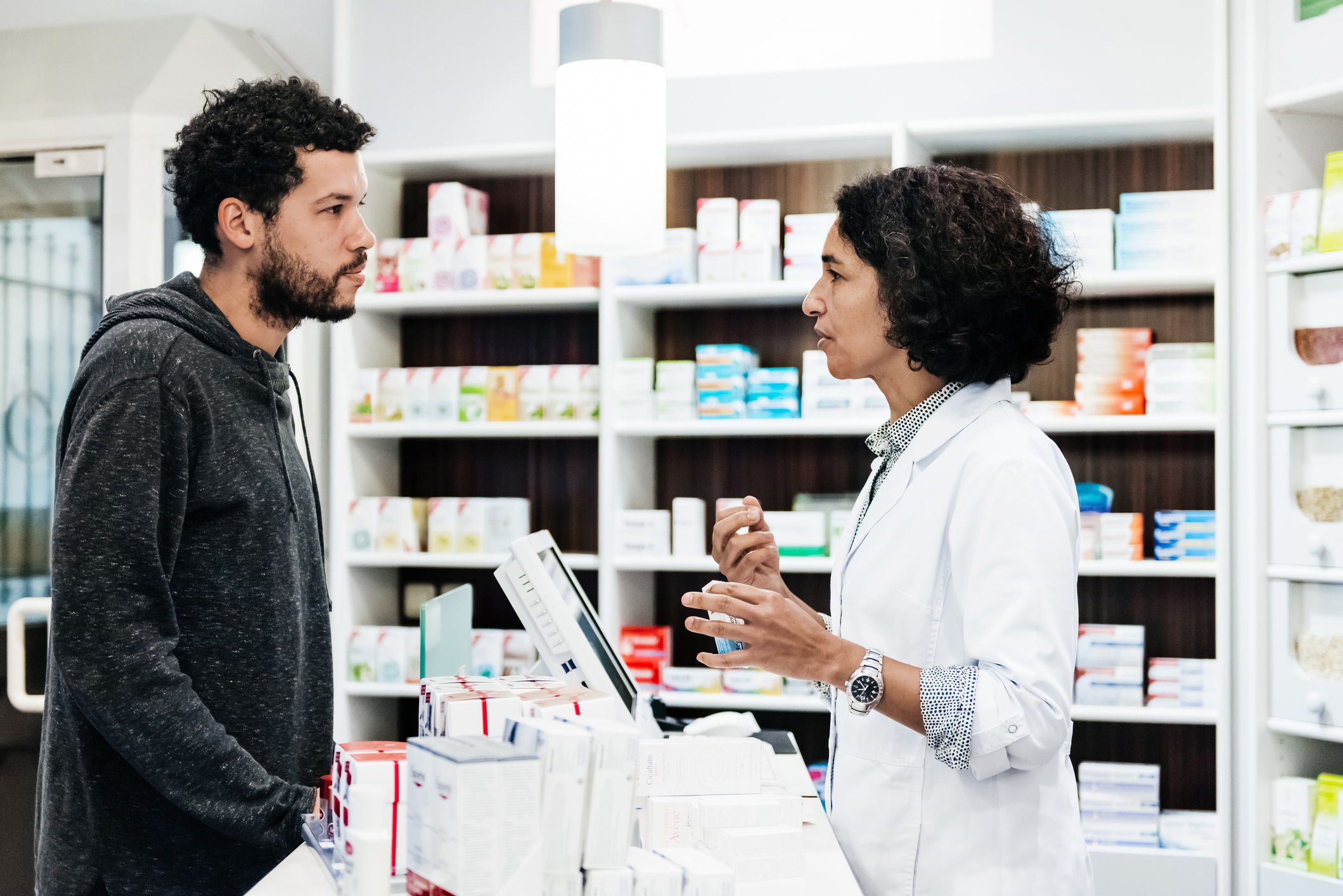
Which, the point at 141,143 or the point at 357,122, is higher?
the point at 141,143

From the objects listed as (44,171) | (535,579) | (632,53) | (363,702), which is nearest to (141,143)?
(44,171)

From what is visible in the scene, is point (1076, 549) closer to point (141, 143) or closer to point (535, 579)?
point (535, 579)

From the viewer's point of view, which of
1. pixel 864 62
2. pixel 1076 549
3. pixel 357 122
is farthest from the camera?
→ pixel 864 62

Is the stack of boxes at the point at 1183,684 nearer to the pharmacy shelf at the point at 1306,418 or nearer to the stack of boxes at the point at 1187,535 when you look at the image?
the stack of boxes at the point at 1187,535

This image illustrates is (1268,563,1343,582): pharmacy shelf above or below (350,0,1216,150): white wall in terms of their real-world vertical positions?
below

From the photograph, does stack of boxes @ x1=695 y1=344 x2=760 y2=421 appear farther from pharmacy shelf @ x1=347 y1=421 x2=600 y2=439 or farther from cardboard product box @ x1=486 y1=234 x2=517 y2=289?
cardboard product box @ x1=486 y1=234 x2=517 y2=289

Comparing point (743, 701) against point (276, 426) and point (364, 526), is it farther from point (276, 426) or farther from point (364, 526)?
point (276, 426)

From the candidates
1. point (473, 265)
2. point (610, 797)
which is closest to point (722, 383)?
point (473, 265)

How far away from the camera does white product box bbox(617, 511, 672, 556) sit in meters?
3.66

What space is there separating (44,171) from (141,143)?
371 millimetres

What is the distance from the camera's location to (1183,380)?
3.36 metres

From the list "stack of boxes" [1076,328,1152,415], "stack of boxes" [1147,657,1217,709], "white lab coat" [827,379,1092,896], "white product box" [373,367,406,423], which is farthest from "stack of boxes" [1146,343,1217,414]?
"white product box" [373,367,406,423]

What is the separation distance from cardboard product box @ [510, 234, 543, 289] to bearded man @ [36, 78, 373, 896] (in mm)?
1837

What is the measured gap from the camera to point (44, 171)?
4012 millimetres
